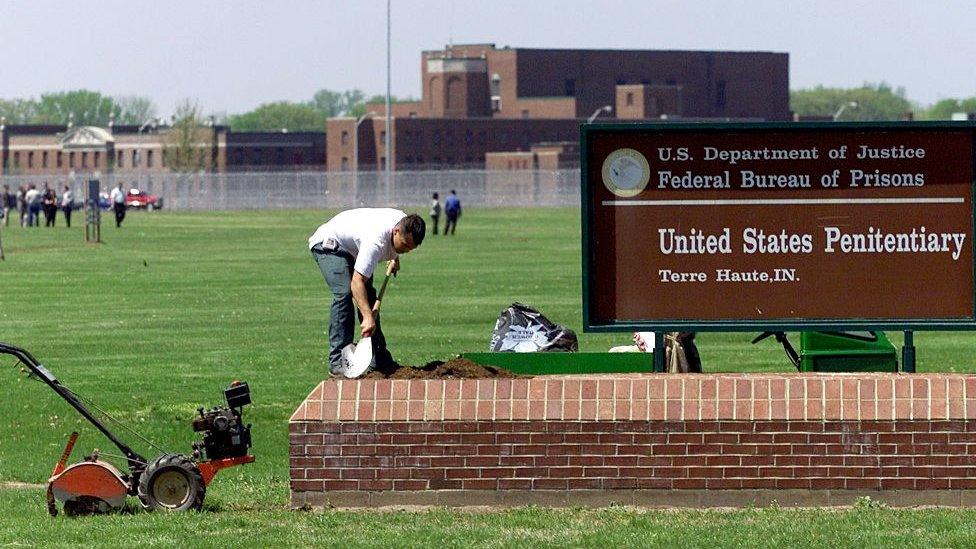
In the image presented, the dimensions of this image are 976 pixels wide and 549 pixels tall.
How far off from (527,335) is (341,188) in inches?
3459

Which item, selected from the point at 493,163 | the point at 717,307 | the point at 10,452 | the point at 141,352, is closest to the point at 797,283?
the point at 717,307

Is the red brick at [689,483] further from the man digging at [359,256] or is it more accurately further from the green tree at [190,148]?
the green tree at [190,148]

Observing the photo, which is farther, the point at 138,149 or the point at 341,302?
the point at 138,149

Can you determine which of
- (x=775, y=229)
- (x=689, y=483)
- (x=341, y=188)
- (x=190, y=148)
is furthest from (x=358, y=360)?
(x=190, y=148)

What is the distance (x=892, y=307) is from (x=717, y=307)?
0.92 m

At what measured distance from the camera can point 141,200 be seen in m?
101

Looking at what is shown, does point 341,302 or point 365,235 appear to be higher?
point 365,235

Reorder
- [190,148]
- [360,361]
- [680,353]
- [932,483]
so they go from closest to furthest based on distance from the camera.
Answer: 1. [932,483]
2. [360,361]
3. [680,353]
4. [190,148]

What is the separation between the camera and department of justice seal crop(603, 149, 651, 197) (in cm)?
986

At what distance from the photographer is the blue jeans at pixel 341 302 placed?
36.4ft

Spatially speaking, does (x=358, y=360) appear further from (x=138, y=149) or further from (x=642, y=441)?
(x=138, y=149)

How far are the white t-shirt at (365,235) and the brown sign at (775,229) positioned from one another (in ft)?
4.71

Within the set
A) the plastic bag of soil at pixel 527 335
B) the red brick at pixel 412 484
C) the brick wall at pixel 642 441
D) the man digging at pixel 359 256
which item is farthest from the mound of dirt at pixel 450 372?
the plastic bag of soil at pixel 527 335

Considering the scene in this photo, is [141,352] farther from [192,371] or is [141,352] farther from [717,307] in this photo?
[717,307]
